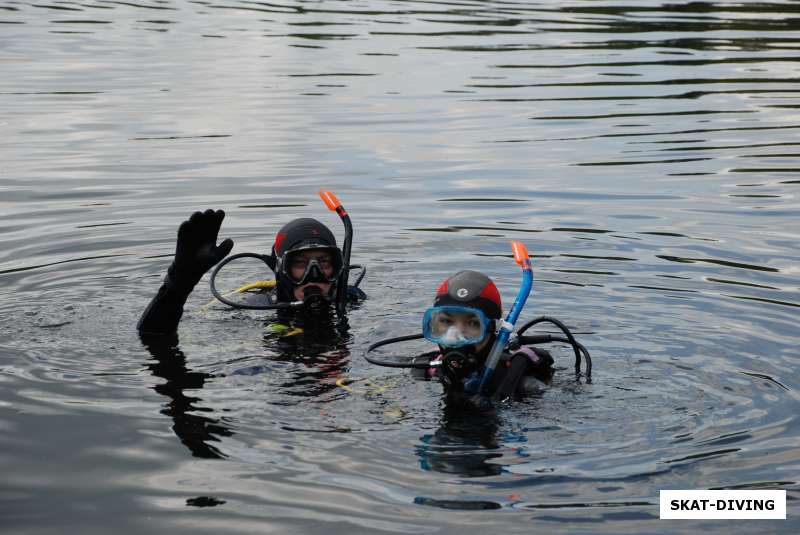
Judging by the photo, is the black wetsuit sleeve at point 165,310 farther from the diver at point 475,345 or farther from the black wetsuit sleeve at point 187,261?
the diver at point 475,345

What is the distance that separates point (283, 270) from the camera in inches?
303

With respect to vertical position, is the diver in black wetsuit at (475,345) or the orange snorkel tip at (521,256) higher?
the orange snorkel tip at (521,256)

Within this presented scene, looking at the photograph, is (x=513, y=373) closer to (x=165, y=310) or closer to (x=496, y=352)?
(x=496, y=352)

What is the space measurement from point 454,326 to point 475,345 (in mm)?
159

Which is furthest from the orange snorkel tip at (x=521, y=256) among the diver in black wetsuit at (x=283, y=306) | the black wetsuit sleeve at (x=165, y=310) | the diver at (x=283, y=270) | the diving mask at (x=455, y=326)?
the black wetsuit sleeve at (x=165, y=310)

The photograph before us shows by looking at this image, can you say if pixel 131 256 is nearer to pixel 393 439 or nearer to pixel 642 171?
pixel 393 439

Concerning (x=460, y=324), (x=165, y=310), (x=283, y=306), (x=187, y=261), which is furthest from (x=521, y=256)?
(x=165, y=310)

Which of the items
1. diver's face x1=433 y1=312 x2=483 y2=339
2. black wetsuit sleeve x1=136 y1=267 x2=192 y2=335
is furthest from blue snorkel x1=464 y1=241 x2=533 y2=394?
black wetsuit sleeve x1=136 y1=267 x2=192 y2=335

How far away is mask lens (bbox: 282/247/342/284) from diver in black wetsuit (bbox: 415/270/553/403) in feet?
5.18

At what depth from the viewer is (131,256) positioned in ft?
32.0

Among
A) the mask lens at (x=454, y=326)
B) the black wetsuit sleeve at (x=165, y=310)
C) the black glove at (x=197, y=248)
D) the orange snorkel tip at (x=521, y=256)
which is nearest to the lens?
the mask lens at (x=454, y=326)

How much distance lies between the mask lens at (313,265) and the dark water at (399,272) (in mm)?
412

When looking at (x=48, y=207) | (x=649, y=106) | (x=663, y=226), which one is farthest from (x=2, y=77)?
(x=663, y=226)

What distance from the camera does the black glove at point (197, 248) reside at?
705cm
